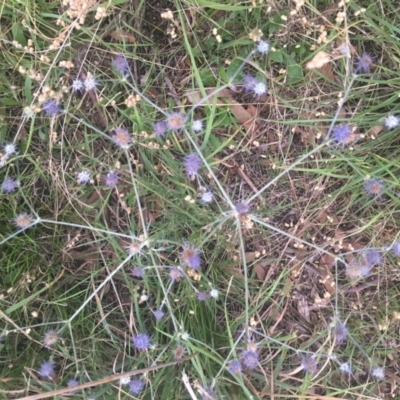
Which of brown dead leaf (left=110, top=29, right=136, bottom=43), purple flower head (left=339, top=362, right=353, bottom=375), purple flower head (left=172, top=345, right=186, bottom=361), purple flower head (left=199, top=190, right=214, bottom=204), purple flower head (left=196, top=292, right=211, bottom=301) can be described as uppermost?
brown dead leaf (left=110, top=29, right=136, bottom=43)

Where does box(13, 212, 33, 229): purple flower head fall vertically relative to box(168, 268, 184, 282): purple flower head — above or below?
above

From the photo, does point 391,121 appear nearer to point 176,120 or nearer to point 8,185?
point 176,120

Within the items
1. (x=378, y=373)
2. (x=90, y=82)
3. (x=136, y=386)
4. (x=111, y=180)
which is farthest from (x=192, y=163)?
(x=378, y=373)

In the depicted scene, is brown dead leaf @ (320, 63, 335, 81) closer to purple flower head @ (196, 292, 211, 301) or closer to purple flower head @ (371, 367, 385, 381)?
purple flower head @ (196, 292, 211, 301)

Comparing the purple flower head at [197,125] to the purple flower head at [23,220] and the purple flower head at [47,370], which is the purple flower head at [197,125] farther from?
the purple flower head at [47,370]

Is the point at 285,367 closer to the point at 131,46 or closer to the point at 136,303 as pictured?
the point at 136,303

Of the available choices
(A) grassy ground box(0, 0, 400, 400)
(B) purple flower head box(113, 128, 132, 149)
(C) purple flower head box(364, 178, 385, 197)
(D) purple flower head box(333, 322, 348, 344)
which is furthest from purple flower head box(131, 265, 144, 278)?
(C) purple flower head box(364, 178, 385, 197)

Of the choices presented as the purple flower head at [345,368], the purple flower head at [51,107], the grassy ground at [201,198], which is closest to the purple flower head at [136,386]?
the grassy ground at [201,198]
